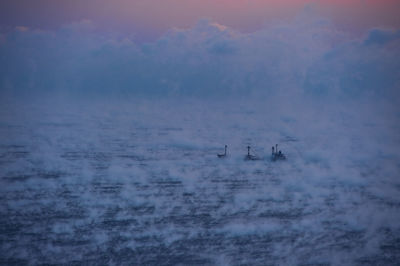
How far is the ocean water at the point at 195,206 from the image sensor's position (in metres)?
10.1

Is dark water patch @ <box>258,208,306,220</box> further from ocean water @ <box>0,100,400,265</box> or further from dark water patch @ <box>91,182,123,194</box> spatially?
dark water patch @ <box>91,182,123,194</box>

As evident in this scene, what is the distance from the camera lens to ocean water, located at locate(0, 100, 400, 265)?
33.3 ft

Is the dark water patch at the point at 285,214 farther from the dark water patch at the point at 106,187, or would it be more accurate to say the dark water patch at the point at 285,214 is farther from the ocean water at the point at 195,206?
the dark water patch at the point at 106,187

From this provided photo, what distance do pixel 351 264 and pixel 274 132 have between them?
26.5m

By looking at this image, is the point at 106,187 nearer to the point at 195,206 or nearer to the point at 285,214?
the point at 195,206

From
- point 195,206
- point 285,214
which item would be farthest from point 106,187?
point 285,214

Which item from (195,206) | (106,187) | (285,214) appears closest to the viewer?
(285,214)

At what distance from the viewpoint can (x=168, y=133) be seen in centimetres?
3331

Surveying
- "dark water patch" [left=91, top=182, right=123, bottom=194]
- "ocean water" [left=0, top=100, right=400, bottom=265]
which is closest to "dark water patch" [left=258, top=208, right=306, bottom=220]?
"ocean water" [left=0, top=100, right=400, bottom=265]

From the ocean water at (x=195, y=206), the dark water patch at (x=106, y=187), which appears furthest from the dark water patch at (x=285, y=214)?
the dark water patch at (x=106, y=187)

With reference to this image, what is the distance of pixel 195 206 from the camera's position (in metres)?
13.6

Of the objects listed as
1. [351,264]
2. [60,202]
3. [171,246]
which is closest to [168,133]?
[60,202]

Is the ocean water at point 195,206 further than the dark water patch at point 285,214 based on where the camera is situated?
No

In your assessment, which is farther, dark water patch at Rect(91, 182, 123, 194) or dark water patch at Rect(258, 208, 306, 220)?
dark water patch at Rect(91, 182, 123, 194)
